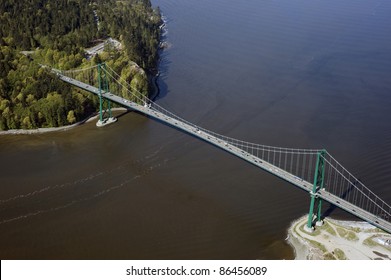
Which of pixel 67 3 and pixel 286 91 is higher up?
pixel 67 3

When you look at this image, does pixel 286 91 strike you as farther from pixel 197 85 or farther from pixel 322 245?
Result: pixel 322 245

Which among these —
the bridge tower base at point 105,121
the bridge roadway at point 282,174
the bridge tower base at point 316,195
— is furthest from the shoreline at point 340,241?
the bridge tower base at point 105,121

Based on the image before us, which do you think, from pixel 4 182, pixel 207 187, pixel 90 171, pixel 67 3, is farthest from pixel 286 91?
pixel 67 3

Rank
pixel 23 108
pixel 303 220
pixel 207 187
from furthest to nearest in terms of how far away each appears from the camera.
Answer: pixel 23 108, pixel 207 187, pixel 303 220

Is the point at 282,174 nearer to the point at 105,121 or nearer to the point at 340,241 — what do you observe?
the point at 340,241

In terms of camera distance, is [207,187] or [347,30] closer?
[207,187]

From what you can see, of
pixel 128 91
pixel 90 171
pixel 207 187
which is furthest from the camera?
pixel 128 91
